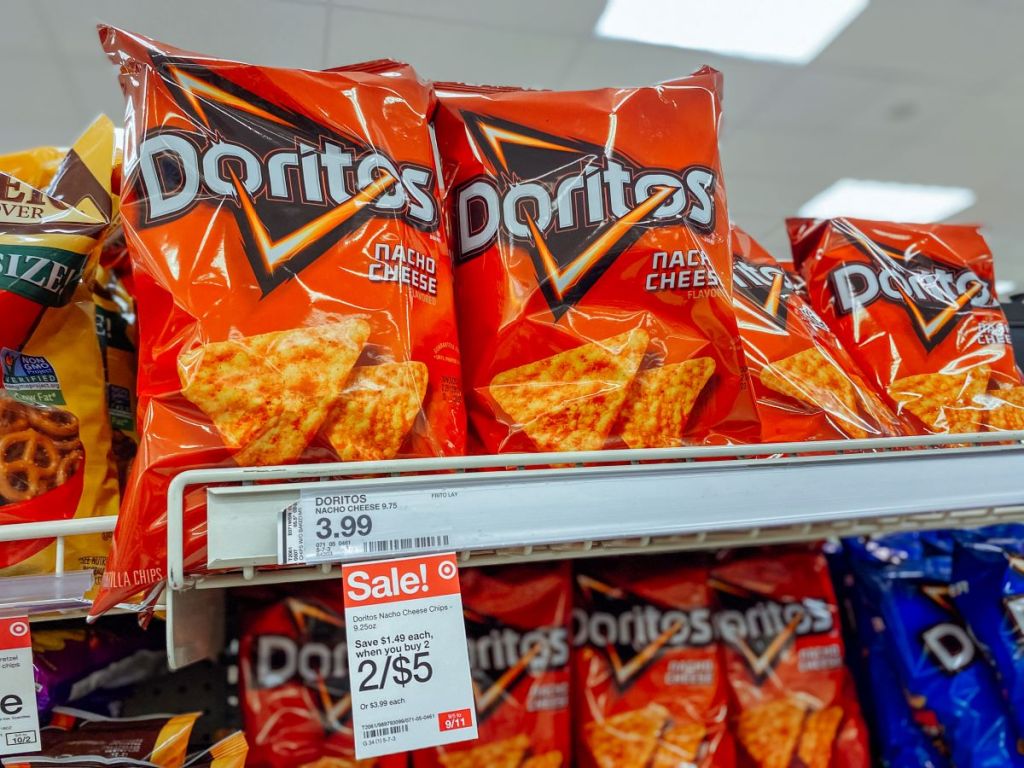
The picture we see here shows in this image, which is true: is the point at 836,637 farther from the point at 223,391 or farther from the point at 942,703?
the point at 223,391

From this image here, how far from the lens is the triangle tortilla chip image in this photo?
608mm

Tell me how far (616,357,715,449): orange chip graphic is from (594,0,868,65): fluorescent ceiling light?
2.65m

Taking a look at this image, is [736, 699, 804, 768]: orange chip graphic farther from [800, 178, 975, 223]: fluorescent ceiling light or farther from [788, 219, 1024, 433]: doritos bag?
[800, 178, 975, 223]: fluorescent ceiling light

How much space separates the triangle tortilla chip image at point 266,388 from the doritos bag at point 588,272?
0.19 meters

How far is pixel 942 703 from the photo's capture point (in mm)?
983

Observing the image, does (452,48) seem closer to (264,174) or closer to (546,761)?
(264,174)

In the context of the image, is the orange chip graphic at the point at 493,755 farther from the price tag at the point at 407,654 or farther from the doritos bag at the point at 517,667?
the price tag at the point at 407,654

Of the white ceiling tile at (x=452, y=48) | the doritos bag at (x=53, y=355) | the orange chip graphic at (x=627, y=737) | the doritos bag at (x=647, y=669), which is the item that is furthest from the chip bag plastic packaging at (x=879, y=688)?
the white ceiling tile at (x=452, y=48)

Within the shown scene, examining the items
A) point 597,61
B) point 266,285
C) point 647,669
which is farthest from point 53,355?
point 597,61

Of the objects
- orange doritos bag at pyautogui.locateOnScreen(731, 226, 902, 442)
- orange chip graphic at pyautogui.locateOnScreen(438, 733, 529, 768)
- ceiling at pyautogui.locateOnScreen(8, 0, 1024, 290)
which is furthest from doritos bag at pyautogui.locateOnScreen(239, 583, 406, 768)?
ceiling at pyautogui.locateOnScreen(8, 0, 1024, 290)

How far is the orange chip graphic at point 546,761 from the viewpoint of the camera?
2.98 ft

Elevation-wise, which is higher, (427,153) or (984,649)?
(427,153)

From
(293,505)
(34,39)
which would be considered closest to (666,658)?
(293,505)

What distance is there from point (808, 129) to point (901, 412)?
3620 millimetres
